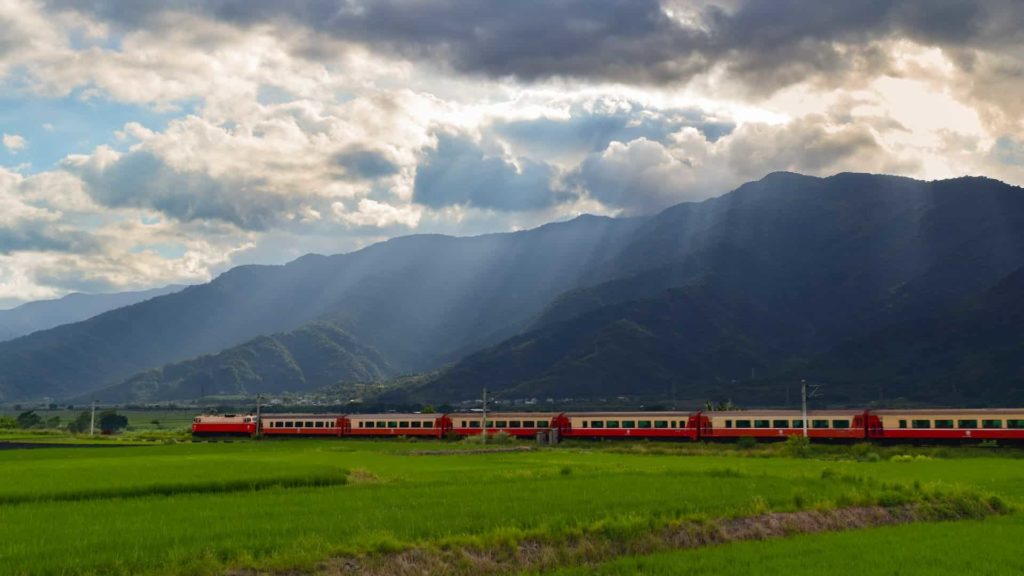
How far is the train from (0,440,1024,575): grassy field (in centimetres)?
1780

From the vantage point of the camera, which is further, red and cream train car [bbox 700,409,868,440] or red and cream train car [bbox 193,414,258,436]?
red and cream train car [bbox 193,414,258,436]

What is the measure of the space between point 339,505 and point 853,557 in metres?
16.6

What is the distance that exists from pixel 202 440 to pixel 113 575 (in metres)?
98.9

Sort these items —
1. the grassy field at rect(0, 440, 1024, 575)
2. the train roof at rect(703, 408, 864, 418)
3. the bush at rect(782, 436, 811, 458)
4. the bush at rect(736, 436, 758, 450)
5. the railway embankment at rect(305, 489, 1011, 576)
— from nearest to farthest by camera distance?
the grassy field at rect(0, 440, 1024, 575) < the railway embankment at rect(305, 489, 1011, 576) < the bush at rect(782, 436, 811, 458) < the train roof at rect(703, 408, 864, 418) < the bush at rect(736, 436, 758, 450)

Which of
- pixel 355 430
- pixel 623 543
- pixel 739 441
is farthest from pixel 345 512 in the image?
pixel 355 430

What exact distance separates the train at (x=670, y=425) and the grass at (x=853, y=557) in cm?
4627

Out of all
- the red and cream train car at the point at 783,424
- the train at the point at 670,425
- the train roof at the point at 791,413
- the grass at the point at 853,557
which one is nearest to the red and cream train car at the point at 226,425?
the train at the point at 670,425

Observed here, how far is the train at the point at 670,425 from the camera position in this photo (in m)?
70.6

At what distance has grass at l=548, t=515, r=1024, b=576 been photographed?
862 inches

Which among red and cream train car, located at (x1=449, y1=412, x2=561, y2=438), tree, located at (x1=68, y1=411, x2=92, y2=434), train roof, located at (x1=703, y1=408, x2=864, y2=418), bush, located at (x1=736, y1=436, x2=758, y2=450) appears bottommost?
tree, located at (x1=68, y1=411, x2=92, y2=434)

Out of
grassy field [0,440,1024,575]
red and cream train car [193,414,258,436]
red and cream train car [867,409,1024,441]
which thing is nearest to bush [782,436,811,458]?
red and cream train car [867,409,1024,441]

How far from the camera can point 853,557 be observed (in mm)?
23812

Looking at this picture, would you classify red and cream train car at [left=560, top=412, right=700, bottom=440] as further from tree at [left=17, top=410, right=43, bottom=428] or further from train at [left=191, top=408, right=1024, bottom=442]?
tree at [left=17, top=410, right=43, bottom=428]

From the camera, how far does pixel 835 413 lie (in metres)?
76.8
